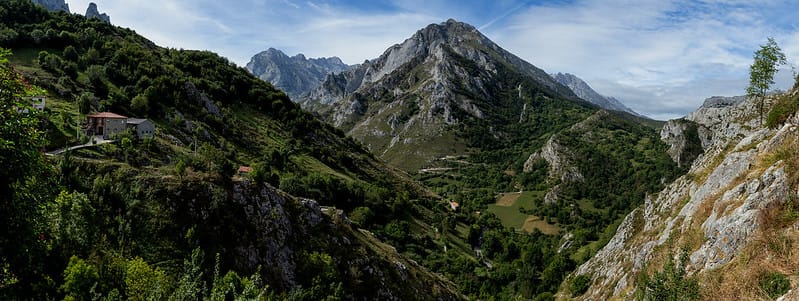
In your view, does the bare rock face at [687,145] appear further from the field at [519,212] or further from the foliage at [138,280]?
the foliage at [138,280]

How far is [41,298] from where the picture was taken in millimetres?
22781

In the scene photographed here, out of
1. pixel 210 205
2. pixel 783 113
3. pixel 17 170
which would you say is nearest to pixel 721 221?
pixel 783 113

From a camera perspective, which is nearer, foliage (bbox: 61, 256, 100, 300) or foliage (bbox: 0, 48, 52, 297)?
foliage (bbox: 0, 48, 52, 297)

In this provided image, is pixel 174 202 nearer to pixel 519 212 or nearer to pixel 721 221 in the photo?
pixel 721 221

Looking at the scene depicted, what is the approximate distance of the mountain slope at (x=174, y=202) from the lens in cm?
2342

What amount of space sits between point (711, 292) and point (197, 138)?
273ft

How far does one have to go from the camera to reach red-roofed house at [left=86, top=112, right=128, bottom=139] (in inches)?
2293

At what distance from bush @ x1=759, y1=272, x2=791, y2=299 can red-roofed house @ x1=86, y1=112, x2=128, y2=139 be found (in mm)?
68932

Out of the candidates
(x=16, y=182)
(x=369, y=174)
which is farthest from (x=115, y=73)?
(x=16, y=182)

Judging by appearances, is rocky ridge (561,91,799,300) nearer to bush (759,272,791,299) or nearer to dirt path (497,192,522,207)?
bush (759,272,791,299)

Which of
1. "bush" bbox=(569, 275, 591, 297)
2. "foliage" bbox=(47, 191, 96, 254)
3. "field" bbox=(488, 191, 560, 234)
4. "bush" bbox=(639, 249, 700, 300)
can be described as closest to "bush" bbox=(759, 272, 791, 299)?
"bush" bbox=(639, 249, 700, 300)

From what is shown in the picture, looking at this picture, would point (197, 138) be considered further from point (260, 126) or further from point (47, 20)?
point (47, 20)

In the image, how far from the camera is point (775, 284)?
14320 millimetres

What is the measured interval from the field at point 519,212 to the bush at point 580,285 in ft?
328
